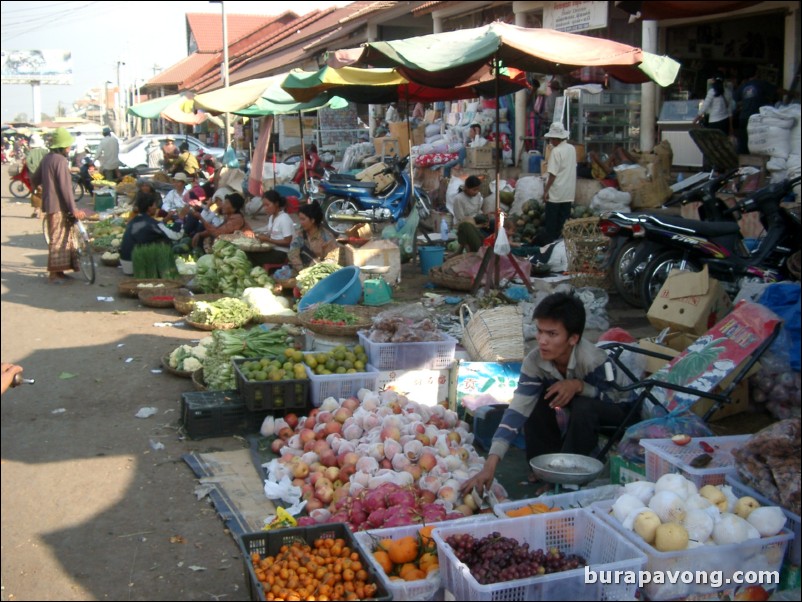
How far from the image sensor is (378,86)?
10797mm

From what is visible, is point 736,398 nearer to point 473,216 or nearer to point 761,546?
point 761,546

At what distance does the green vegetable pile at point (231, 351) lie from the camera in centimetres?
589

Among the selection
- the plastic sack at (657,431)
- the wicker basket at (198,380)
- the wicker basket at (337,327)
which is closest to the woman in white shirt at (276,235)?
the wicker basket at (337,327)

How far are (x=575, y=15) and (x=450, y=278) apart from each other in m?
6.19

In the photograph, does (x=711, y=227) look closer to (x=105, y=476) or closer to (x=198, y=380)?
(x=198, y=380)

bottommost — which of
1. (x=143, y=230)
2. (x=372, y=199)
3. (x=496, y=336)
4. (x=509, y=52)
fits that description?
(x=496, y=336)

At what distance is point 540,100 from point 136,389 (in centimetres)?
953

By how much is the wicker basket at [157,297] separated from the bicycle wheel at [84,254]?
4.67 feet

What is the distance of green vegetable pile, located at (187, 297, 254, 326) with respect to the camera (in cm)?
785

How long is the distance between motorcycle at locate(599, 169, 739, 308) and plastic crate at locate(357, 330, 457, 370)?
2.72m

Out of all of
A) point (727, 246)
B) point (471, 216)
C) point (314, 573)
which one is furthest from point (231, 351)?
point (471, 216)

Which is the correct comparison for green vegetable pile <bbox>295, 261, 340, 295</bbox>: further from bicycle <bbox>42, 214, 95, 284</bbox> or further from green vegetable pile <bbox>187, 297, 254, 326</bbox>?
bicycle <bbox>42, 214, 95, 284</bbox>

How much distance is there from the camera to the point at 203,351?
6.53 metres

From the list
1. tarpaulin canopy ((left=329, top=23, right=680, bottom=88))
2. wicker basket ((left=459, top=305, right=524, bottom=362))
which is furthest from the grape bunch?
tarpaulin canopy ((left=329, top=23, right=680, bottom=88))
